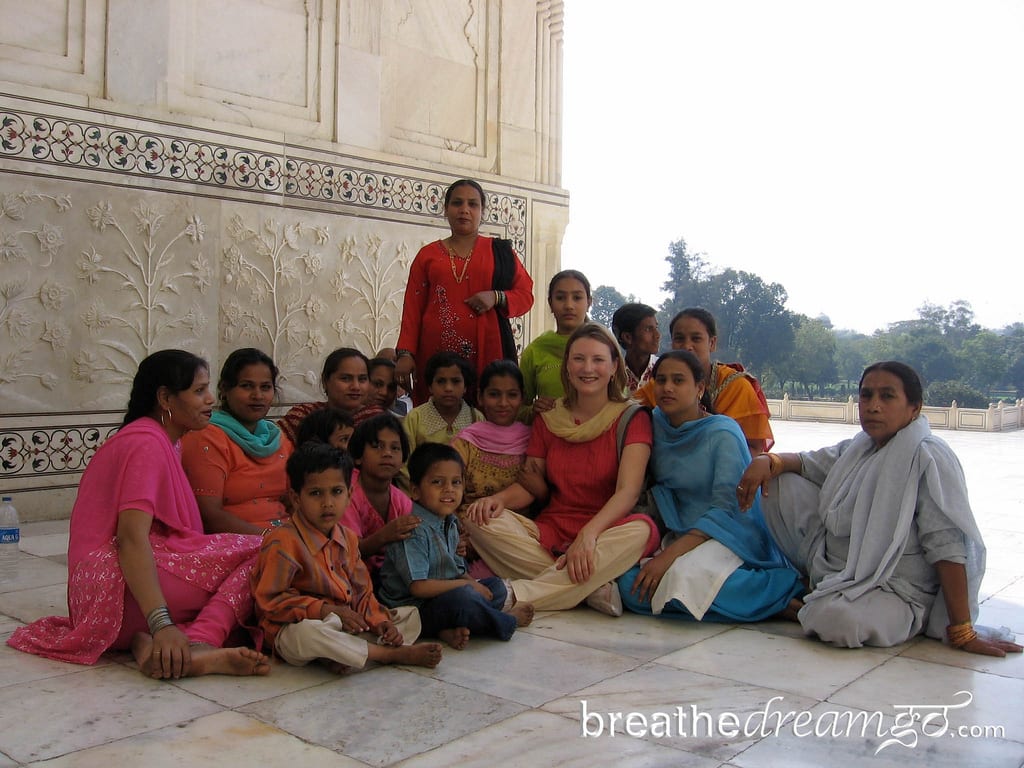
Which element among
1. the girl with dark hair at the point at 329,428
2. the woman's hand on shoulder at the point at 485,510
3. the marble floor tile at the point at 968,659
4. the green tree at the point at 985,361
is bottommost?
the marble floor tile at the point at 968,659

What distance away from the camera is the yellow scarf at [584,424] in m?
3.18

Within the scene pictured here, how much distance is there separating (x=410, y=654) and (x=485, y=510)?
0.90 metres

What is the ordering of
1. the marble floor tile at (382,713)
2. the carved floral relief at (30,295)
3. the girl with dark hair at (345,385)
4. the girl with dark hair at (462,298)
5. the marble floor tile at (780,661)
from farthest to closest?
the carved floral relief at (30,295) → the girl with dark hair at (462,298) → the girl with dark hair at (345,385) → the marble floor tile at (780,661) → the marble floor tile at (382,713)

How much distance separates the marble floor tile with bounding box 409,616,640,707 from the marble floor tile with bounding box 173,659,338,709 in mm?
249

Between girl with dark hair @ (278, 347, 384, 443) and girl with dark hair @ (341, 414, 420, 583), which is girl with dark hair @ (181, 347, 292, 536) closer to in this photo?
girl with dark hair @ (341, 414, 420, 583)

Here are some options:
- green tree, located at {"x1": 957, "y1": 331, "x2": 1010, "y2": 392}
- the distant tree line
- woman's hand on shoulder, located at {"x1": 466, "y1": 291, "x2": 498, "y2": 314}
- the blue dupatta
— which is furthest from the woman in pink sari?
green tree, located at {"x1": 957, "y1": 331, "x2": 1010, "y2": 392}

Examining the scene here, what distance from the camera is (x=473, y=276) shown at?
4031mm

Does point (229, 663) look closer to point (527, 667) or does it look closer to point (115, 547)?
point (115, 547)

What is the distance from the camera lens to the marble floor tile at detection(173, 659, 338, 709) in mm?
2115

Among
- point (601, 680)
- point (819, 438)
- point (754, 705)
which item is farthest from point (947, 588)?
point (819, 438)

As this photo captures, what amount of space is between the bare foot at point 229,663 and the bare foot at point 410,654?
0.27 meters

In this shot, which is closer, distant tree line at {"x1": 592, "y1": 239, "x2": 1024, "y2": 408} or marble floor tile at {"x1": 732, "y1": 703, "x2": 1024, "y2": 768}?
marble floor tile at {"x1": 732, "y1": 703, "x2": 1024, "y2": 768}

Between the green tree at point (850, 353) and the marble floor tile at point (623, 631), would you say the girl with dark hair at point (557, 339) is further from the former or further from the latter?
the green tree at point (850, 353)

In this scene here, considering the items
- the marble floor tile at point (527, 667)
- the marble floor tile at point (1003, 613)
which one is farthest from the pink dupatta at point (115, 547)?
the marble floor tile at point (1003, 613)
